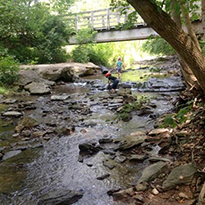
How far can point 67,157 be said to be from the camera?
4969 millimetres

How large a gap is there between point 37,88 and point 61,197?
10113 millimetres

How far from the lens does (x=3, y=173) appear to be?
4379 mm

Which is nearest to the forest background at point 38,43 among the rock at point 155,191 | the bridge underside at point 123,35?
the bridge underside at point 123,35

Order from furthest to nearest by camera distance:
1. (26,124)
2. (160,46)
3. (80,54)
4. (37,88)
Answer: (80,54) < (160,46) < (37,88) < (26,124)

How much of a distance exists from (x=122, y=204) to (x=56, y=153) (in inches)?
94.9

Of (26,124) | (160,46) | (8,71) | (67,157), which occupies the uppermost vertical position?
(160,46)

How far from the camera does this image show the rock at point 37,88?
12266 millimetres

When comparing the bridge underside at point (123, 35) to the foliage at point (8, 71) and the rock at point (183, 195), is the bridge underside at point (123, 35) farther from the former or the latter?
the rock at point (183, 195)

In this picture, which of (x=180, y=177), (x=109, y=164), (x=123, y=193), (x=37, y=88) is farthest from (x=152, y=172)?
(x=37, y=88)

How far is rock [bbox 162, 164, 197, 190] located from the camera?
10.7 feet

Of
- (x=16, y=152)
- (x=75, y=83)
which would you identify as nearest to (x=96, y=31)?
(x=75, y=83)

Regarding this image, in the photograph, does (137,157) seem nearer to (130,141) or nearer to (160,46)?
(130,141)

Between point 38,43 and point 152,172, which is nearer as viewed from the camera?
point 152,172

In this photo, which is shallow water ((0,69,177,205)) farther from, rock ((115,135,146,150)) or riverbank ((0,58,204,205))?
rock ((115,135,146,150))
